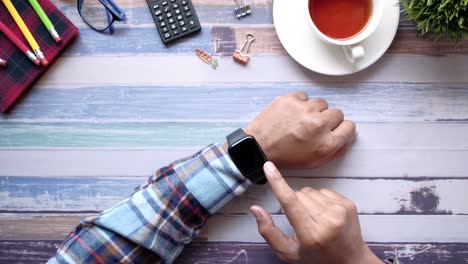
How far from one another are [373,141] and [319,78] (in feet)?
0.47

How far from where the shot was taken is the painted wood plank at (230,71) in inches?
31.5

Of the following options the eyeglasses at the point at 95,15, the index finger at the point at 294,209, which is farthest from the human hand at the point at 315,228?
the eyeglasses at the point at 95,15

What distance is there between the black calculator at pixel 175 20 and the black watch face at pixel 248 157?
0.23 meters

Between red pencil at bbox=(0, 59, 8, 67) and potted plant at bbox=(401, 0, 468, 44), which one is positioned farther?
red pencil at bbox=(0, 59, 8, 67)

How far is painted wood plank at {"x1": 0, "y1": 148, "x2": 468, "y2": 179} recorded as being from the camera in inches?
31.7

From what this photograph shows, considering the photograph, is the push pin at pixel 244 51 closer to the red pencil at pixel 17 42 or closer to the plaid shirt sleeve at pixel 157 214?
the plaid shirt sleeve at pixel 157 214

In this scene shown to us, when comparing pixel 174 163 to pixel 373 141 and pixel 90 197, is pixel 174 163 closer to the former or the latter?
pixel 90 197

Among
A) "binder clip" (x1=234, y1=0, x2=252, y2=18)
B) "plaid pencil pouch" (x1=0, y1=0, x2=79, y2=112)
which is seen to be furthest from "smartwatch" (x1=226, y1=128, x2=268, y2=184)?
"plaid pencil pouch" (x1=0, y1=0, x2=79, y2=112)

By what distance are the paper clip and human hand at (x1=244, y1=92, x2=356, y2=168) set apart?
0.12 metres

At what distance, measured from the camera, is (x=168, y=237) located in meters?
0.75

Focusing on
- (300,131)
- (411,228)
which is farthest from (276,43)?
(411,228)

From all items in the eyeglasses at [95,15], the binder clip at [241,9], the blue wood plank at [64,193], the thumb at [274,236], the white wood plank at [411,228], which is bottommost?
the white wood plank at [411,228]

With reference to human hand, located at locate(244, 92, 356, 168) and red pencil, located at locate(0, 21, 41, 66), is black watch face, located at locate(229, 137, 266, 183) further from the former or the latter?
red pencil, located at locate(0, 21, 41, 66)

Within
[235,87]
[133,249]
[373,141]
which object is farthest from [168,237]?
[373,141]
